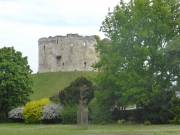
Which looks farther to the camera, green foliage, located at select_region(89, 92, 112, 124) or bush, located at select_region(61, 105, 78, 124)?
bush, located at select_region(61, 105, 78, 124)

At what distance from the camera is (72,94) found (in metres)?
48.3

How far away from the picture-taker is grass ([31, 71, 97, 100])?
264 feet

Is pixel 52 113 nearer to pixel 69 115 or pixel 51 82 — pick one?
pixel 69 115

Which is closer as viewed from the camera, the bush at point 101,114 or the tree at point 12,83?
the bush at point 101,114

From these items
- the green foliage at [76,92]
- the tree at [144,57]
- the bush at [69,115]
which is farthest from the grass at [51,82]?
the tree at [144,57]

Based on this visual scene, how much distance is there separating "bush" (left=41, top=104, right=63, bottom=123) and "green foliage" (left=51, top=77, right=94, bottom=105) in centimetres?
73

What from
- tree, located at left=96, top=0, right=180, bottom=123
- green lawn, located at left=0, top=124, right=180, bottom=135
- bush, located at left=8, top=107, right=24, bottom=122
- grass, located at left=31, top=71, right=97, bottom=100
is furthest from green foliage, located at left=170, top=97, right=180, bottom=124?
grass, located at left=31, top=71, right=97, bottom=100

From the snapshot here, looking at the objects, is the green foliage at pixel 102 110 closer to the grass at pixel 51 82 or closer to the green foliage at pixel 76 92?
the green foliage at pixel 76 92

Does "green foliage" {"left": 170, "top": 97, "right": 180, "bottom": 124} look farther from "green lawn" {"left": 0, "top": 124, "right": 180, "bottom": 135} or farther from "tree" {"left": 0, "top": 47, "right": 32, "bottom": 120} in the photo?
"tree" {"left": 0, "top": 47, "right": 32, "bottom": 120}

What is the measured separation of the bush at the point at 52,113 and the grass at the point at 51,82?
27781 mm

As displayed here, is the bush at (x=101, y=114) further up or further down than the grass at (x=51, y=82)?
further down

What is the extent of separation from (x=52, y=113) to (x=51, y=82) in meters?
38.2

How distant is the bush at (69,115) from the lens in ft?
153

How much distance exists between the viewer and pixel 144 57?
1684 inches
